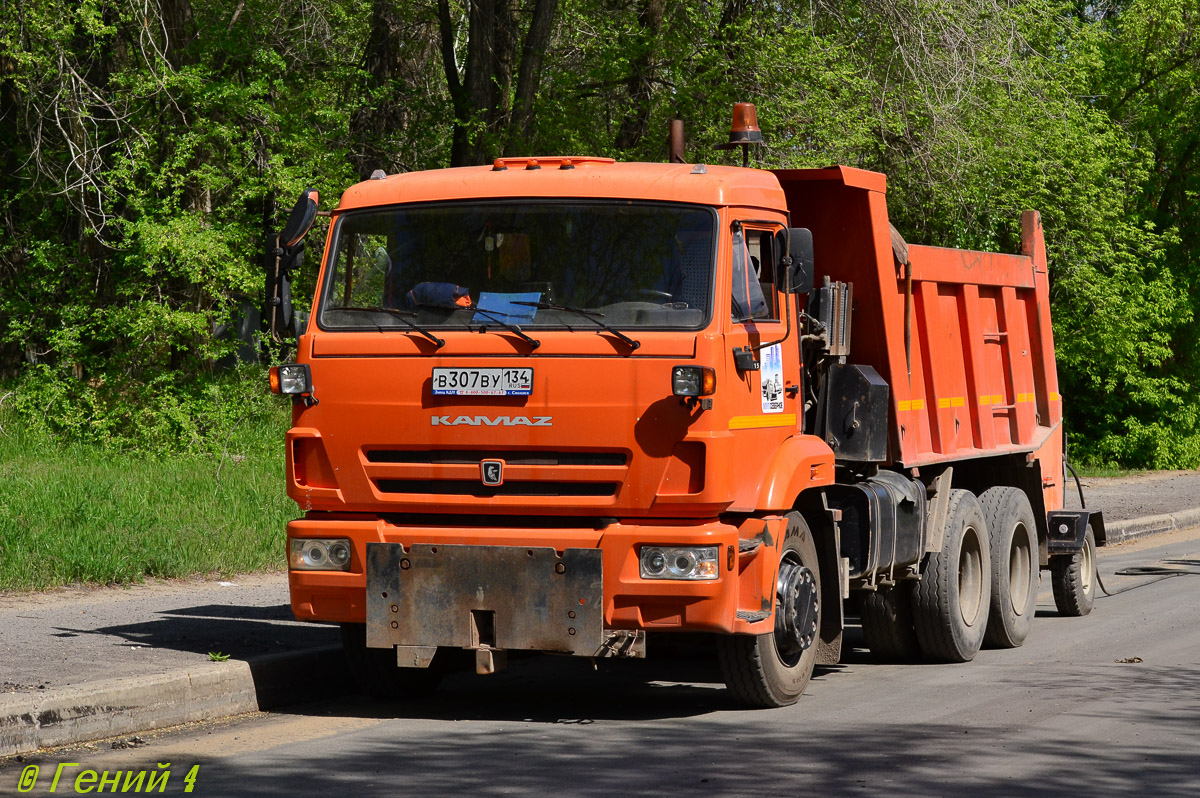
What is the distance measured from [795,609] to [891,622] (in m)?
2.24

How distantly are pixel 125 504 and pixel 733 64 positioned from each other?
8521mm

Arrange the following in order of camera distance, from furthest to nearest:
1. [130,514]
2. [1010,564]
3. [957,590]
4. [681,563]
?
[130,514] → [1010,564] → [957,590] → [681,563]

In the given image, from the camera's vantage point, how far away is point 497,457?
24.0 ft

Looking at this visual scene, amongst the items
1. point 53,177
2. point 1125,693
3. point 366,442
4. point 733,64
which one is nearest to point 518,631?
point 366,442

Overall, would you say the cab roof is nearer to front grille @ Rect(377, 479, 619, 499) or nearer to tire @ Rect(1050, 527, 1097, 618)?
front grille @ Rect(377, 479, 619, 499)

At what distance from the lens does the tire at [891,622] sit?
387 inches

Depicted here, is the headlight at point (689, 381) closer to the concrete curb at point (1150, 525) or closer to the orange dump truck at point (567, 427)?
the orange dump truck at point (567, 427)

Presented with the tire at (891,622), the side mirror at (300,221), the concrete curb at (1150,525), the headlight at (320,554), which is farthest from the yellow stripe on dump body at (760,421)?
the concrete curb at (1150,525)

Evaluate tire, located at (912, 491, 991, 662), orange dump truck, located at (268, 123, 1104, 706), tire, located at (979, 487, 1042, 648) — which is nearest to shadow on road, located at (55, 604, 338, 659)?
orange dump truck, located at (268, 123, 1104, 706)

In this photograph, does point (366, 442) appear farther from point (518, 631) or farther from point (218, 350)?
point (218, 350)

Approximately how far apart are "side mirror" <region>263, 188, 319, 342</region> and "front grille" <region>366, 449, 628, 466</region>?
1.00 m

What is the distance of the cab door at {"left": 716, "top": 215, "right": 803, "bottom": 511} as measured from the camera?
23.9 ft

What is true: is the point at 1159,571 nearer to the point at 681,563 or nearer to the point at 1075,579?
the point at 1075,579

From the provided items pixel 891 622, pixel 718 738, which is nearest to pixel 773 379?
pixel 718 738
